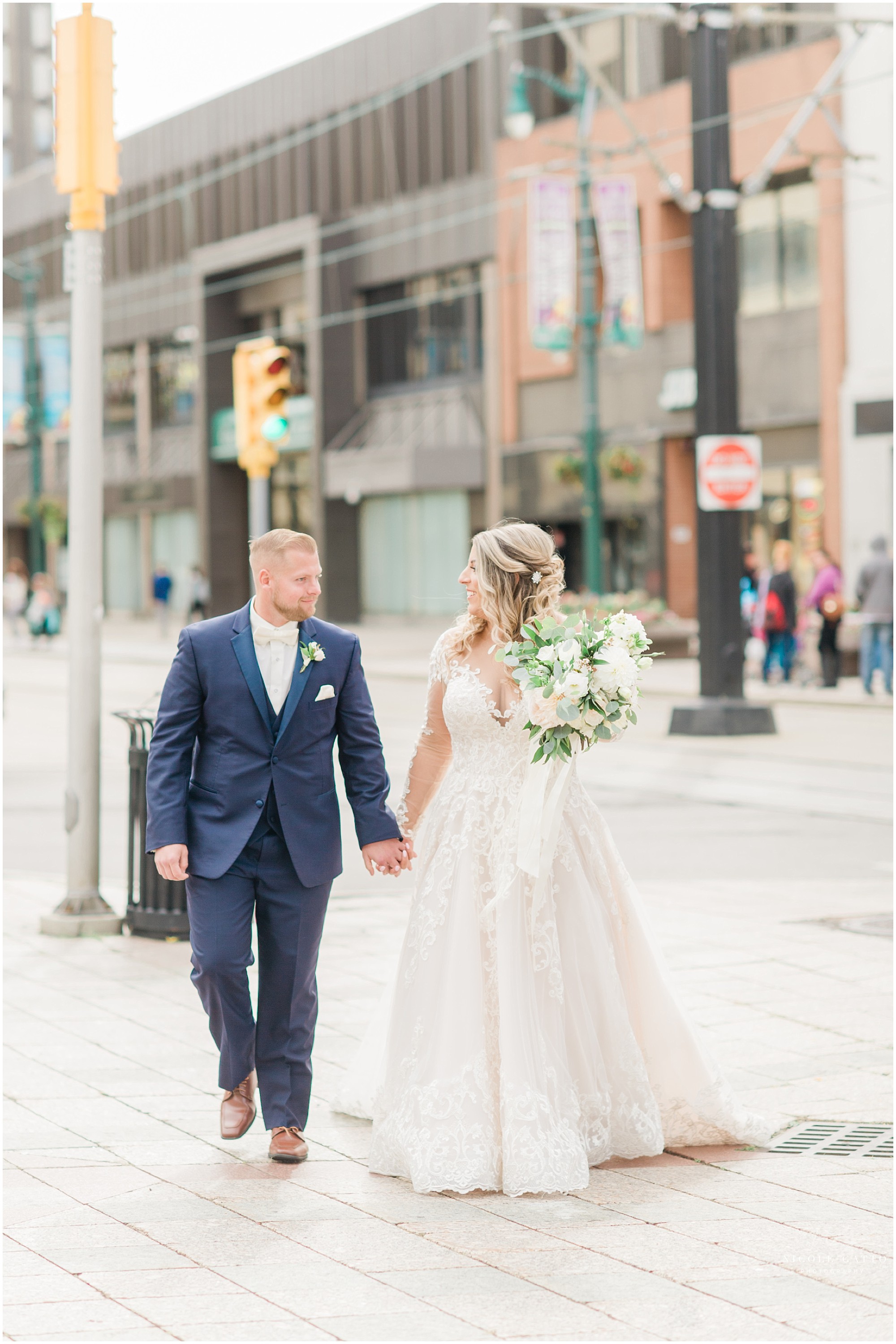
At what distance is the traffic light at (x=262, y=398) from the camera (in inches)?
582

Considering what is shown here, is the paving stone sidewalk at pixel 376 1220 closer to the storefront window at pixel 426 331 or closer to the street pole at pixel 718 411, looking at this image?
the street pole at pixel 718 411

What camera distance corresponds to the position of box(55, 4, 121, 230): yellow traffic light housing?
8141 mm

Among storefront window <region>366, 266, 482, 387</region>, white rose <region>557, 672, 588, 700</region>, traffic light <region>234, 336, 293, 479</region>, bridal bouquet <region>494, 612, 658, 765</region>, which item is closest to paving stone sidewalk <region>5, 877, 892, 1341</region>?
bridal bouquet <region>494, 612, 658, 765</region>

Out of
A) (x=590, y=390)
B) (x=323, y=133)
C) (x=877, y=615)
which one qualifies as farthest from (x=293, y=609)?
(x=323, y=133)

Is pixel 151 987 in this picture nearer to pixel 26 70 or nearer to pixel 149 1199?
pixel 149 1199

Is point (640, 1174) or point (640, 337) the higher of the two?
point (640, 337)

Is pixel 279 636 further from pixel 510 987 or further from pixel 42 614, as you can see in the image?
pixel 42 614

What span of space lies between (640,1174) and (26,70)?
104m

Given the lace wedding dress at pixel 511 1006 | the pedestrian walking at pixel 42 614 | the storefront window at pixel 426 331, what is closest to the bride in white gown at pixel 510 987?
the lace wedding dress at pixel 511 1006

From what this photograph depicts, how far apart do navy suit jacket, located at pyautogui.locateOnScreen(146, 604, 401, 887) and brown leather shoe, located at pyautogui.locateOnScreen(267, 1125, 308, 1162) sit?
2.31 ft

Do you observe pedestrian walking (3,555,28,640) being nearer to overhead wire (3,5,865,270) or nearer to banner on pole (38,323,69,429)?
banner on pole (38,323,69,429)

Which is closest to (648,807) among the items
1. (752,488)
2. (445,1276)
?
(752,488)

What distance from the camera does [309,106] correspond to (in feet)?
159

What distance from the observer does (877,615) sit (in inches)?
841
